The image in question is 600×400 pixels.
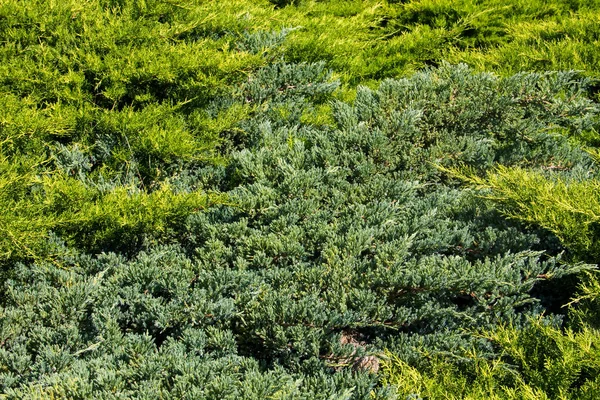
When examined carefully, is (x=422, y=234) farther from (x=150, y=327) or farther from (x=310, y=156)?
(x=150, y=327)

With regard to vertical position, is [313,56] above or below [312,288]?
above

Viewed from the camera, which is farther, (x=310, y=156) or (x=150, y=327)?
(x=310, y=156)

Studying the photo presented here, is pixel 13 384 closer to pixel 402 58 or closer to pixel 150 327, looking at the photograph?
pixel 150 327

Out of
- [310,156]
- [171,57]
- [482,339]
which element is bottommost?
[482,339]

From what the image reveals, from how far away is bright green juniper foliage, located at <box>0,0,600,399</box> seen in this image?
245 centimetres

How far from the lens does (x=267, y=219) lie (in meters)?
3.07

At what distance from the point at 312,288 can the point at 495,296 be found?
0.81 m

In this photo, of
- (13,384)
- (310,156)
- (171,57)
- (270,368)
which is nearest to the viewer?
(13,384)

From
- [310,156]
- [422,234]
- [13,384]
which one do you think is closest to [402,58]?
[310,156]

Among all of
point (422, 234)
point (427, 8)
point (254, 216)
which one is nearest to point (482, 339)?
point (422, 234)

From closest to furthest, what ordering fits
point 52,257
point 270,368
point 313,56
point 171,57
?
point 270,368
point 52,257
point 171,57
point 313,56

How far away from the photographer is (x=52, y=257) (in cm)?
286

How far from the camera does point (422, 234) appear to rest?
2990mm

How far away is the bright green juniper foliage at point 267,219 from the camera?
245 centimetres
